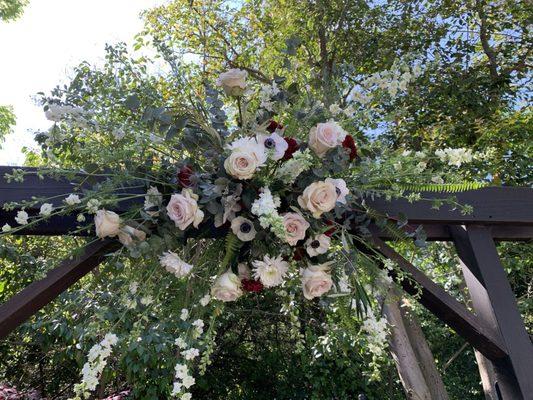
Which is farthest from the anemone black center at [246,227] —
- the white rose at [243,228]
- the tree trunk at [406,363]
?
the tree trunk at [406,363]

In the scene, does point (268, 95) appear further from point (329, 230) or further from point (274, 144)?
point (329, 230)

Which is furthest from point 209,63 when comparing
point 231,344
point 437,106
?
point 231,344

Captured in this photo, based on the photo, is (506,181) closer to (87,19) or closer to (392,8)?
(392,8)

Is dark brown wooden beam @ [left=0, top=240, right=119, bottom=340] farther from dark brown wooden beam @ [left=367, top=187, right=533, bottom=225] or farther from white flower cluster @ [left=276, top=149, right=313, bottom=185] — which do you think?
dark brown wooden beam @ [left=367, top=187, right=533, bottom=225]

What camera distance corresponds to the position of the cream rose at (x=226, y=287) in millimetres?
1109

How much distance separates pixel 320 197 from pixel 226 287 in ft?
0.97

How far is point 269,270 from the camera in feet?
3.64

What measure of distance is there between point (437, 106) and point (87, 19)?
2.90 metres

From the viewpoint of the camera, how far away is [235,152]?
1.09 meters

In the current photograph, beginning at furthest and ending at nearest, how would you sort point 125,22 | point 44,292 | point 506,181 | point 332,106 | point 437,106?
point 125,22, point 437,106, point 506,181, point 332,106, point 44,292

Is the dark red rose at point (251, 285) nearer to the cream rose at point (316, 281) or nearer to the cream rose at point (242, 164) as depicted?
the cream rose at point (316, 281)

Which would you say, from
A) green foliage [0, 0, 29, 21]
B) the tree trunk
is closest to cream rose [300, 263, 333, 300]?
the tree trunk

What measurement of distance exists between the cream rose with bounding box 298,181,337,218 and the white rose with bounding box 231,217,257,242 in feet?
0.46

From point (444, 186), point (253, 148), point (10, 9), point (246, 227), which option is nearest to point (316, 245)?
point (246, 227)
